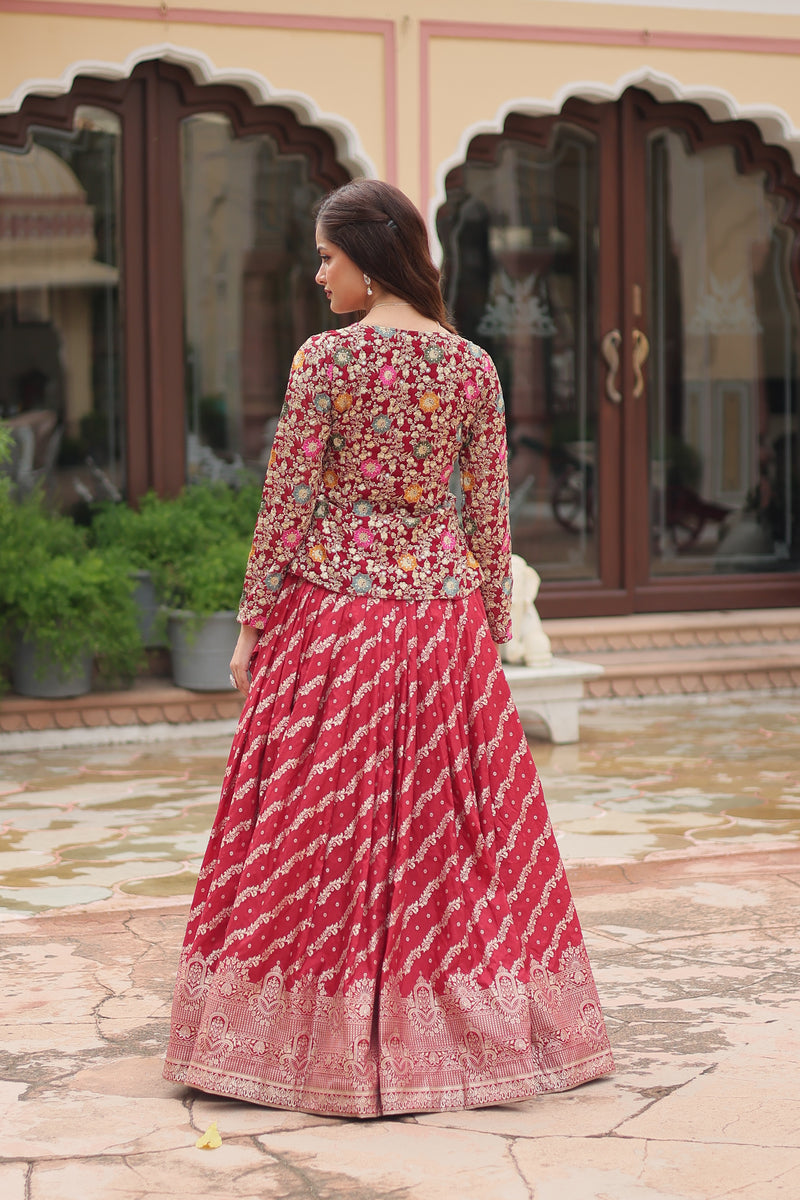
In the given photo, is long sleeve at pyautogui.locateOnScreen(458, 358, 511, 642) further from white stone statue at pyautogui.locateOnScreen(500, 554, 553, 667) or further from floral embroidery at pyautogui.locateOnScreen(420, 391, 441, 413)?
white stone statue at pyautogui.locateOnScreen(500, 554, 553, 667)

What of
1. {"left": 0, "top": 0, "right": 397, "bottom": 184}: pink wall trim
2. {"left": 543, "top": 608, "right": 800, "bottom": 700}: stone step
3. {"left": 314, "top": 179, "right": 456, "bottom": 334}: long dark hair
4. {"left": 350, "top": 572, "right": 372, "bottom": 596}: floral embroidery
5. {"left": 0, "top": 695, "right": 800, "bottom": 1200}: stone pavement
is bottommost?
{"left": 0, "top": 695, "right": 800, "bottom": 1200}: stone pavement

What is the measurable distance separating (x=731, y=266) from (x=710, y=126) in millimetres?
680

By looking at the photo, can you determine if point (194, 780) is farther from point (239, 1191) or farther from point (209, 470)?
point (239, 1191)

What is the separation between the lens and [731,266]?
26.5 feet

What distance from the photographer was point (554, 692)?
6.24m

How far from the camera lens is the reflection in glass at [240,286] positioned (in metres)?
7.18

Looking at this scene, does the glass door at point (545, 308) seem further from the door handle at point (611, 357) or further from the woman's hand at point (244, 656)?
the woman's hand at point (244, 656)

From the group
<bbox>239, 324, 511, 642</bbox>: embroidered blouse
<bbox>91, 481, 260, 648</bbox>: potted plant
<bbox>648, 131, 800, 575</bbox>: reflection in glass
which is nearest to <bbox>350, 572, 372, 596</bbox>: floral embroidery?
<bbox>239, 324, 511, 642</bbox>: embroidered blouse

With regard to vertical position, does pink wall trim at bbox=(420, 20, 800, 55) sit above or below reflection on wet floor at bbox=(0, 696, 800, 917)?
above

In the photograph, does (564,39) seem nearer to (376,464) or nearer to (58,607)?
(58,607)

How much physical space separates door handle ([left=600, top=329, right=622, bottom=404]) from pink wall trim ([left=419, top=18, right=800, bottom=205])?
121cm

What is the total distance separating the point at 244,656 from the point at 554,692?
11.4ft

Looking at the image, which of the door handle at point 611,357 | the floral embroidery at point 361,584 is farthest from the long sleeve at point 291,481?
the door handle at point 611,357

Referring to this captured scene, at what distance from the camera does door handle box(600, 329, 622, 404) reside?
772 centimetres
